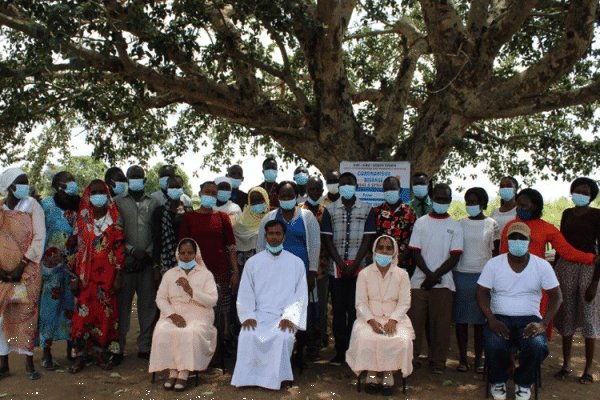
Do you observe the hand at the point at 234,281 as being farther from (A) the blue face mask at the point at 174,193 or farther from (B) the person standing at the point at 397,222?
(B) the person standing at the point at 397,222

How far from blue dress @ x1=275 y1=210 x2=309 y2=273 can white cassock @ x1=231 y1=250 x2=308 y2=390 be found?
0.76 ft

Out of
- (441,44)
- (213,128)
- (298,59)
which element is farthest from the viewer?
(213,128)

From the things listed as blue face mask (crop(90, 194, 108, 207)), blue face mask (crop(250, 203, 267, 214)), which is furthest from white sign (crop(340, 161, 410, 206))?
blue face mask (crop(90, 194, 108, 207))

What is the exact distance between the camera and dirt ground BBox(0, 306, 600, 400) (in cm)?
513

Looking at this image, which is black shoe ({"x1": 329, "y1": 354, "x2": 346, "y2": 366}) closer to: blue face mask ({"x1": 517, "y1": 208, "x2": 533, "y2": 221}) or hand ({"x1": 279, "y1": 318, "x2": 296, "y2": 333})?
hand ({"x1": 279, "y1": 318, "x2": 296, "y2": 333})

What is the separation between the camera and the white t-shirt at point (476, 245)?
589cm

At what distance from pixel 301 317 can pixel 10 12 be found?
18.8ft

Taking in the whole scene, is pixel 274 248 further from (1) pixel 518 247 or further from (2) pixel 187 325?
(1) pixel 518 247

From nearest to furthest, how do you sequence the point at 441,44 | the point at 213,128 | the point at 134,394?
the point at 134,394 < the point at 441,44 < the point at 213,128

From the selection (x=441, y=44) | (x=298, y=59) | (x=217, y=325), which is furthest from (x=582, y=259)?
(x=298, y=59)

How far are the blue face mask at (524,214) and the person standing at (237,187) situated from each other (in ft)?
10.9

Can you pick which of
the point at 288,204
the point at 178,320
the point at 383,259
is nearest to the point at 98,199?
the point at 178,320

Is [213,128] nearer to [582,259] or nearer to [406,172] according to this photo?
[406,172]

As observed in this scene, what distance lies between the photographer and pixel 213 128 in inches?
552
